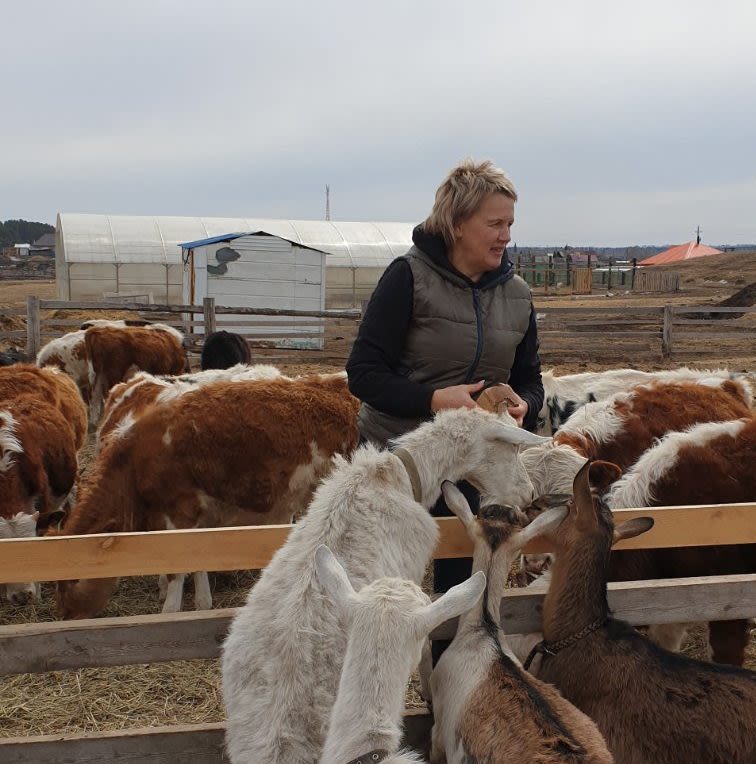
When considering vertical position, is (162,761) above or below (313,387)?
below

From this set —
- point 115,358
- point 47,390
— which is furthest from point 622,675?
point 115,358

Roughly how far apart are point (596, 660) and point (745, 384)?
4.87 m

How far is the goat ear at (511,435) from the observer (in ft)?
11.4

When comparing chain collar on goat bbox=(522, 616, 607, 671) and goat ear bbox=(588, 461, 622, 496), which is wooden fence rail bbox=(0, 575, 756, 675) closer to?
chain collar on goat bbox=(522, 616, 607, 671)

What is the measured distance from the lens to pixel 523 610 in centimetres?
368

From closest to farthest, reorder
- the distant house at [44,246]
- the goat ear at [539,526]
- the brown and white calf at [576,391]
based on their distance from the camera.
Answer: the goat ear at [539,526], the brown and white calf at [576,391], the distant house at [44,246]

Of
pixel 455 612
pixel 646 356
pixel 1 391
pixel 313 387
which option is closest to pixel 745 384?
pixel 313 387

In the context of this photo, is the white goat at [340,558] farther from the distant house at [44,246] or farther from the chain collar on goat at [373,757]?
the distant house at [44,246]

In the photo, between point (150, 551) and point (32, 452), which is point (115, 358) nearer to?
point (32, 452)

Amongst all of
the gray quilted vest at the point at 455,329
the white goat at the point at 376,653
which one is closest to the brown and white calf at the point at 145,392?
the gray quilted vest at the point at 455,329

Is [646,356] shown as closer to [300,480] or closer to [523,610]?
[300,480]

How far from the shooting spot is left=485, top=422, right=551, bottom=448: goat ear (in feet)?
11.4

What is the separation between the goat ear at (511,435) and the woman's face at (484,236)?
2.18ft

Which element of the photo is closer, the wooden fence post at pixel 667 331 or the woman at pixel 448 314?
the woman at pixel 448 314
